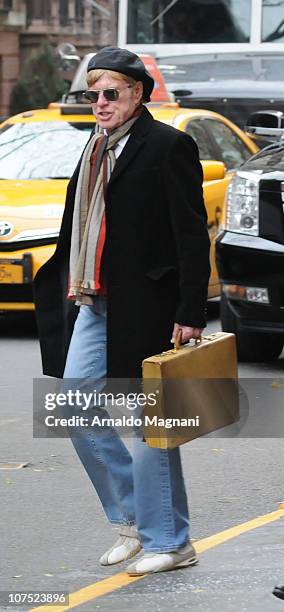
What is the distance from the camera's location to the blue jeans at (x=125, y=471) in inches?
212

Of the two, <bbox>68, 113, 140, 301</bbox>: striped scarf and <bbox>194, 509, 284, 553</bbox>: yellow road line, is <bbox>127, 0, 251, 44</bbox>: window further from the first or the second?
<bbox>68, 113, 140, 301</bbox>: striped scarf

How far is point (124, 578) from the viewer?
17.6 feet

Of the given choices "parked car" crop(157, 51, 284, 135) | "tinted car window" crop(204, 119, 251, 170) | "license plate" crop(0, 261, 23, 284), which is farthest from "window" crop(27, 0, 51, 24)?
"license plate" crop(0, 261, 23, 284)

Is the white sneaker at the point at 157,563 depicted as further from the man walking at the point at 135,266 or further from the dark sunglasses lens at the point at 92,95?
the dark sunglasses lens at the point at 92,95

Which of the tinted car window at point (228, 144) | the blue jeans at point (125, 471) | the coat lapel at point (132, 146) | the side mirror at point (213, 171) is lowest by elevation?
the tinted car window at point (228, 144)

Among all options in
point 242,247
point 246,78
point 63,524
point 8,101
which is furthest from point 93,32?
point 63,524

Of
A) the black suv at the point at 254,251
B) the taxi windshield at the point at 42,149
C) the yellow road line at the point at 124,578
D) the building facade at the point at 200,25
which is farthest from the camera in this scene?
the building facade at the point at 200,25

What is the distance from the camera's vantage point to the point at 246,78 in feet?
61.3

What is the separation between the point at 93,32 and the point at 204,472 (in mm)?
54756

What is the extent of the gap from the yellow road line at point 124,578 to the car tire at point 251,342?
4.05 metres

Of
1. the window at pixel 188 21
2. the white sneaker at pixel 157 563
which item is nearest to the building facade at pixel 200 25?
the window at pixel 188 21

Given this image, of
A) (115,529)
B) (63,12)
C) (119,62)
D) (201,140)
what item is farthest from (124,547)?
(63,12)

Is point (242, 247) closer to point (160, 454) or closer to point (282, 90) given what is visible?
point (160, 454)

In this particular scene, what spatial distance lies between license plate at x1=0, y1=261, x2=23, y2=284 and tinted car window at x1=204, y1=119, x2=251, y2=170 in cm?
260
